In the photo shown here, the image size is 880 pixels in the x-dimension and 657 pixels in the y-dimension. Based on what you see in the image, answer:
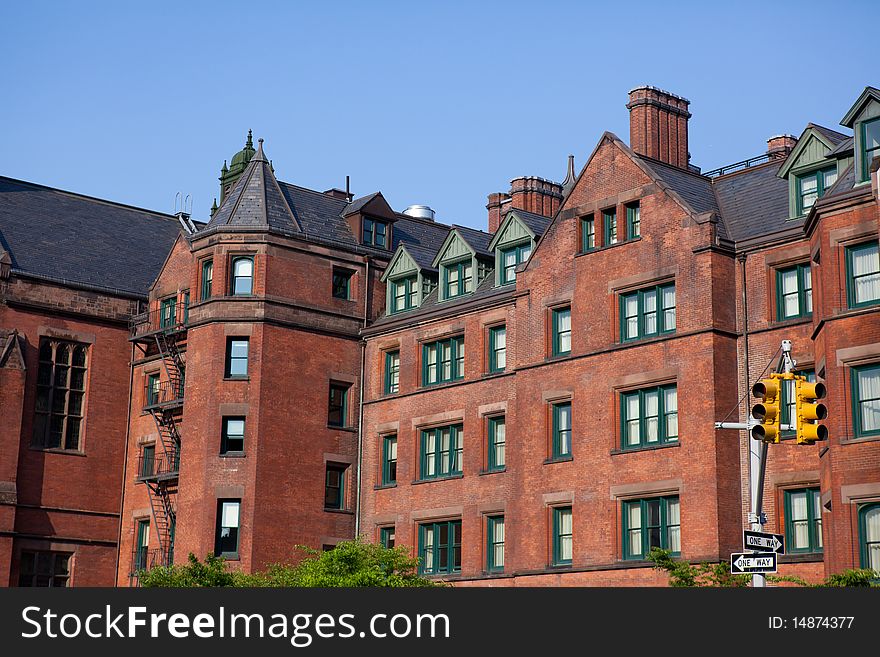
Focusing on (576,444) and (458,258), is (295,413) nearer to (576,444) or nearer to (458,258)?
(458,258)

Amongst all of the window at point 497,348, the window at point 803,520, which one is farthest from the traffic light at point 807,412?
the window at point 497,348

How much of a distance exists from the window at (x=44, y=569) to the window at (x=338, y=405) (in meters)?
12.5

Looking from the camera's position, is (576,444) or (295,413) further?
(295,413)

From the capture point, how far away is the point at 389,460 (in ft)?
186

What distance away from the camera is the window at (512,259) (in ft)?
178

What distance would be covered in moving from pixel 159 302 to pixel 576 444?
894 inches

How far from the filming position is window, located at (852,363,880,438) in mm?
38906

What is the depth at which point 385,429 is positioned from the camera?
A: 186ft

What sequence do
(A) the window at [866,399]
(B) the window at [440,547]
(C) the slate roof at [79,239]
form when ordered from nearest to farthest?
1. (A) the window at [866,399]
2. (B) the window at [440,547]
3. (C) the slate roof at [79,239]

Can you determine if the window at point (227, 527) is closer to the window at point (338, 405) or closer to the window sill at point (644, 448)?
the window at point (338, 405)

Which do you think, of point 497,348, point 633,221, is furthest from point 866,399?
point 497,348

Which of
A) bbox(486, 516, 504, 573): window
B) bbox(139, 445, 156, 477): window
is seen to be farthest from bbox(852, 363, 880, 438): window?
bbox(139, 445, 156, 477): window

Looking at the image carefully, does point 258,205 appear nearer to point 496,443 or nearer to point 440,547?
point 496,443
